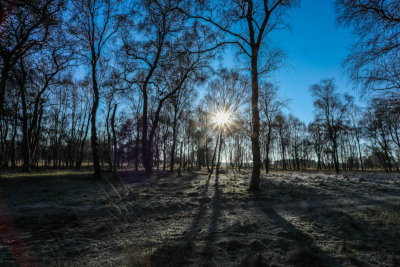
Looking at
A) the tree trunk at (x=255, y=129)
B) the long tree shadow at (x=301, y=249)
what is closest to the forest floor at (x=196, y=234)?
the long tree shadow at (x=301, y=249)

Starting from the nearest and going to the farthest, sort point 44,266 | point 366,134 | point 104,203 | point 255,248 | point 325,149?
point 44,266 → point 255,248 → point 104,203 → point 366,134 → point 325,149

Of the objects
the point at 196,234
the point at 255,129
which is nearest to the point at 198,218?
the point at 196,234

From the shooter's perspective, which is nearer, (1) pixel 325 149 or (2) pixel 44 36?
(2) pixel 44 36

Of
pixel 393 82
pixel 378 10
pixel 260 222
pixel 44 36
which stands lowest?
pixel 260 222

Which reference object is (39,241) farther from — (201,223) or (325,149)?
(325,149)

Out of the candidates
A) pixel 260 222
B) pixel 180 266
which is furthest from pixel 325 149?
pixel 180 266

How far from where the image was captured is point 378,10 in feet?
16.0

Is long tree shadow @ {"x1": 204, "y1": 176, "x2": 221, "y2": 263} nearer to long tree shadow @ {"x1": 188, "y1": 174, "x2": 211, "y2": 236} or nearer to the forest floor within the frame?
the forest floor

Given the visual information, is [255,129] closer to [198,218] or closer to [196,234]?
[198,218]

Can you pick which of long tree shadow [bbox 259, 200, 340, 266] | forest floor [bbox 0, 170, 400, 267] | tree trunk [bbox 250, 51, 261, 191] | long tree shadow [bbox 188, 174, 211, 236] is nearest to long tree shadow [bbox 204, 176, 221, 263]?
forest floor [bbox 0, 170, 400, 267]

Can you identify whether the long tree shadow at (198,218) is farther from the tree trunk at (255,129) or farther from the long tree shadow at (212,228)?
the tree trunk at (255,129)

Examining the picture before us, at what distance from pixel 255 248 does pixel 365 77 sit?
21.5 feet

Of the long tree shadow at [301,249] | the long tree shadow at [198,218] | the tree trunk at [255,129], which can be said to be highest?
the tree trunk at [255,129]

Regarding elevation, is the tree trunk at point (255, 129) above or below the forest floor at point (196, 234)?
above
